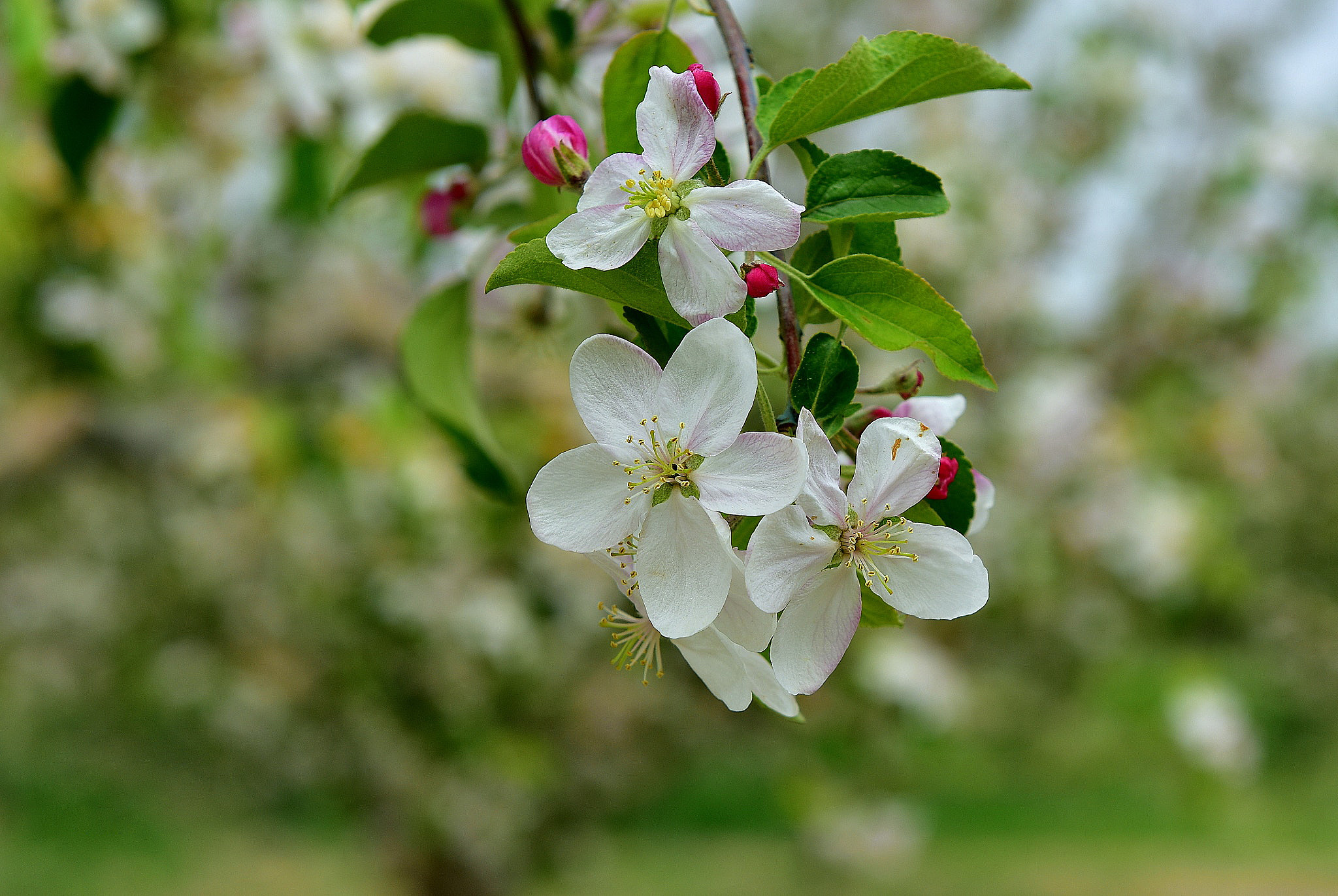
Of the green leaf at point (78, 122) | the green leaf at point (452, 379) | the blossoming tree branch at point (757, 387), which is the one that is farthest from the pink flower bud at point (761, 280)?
the green leaf at point (78, 122)

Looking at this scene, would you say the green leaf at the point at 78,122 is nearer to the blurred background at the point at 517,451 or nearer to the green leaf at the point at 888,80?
the blurred background at the point at 517,451

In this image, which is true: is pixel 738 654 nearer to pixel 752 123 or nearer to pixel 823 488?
pixel 823 488

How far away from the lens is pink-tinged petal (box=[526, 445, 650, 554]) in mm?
386

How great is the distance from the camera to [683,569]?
375mm

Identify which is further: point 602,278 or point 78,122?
point 78,122

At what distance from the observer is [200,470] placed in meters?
2.06

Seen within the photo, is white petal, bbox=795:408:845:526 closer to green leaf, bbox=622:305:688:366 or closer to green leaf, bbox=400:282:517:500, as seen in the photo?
green leaf, bbox=622:305:688:366

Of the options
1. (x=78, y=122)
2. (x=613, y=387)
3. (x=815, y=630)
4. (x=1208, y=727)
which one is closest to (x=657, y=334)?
(x=613, y=387)

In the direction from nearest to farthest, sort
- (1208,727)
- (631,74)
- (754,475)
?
(754,475)
(631,74)
(1208,727)

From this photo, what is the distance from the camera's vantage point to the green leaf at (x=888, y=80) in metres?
0.39

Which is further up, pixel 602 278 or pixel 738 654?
pixel 602 278

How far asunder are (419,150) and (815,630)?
1.56ft

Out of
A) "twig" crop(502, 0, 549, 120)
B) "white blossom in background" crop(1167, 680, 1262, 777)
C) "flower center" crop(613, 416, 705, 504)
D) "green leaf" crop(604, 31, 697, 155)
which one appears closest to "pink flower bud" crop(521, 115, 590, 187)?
"green leaf" crop(604, 31, 697, 155)

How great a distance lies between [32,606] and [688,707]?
10.1ft
